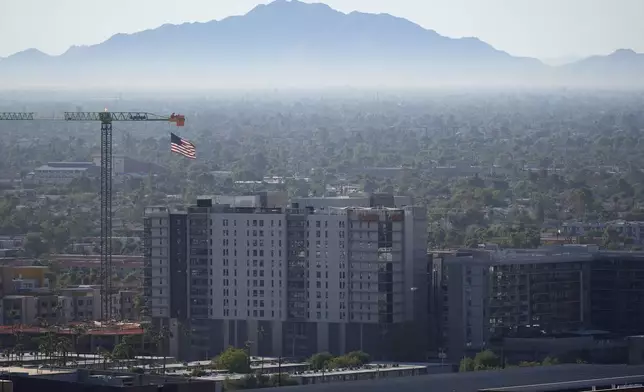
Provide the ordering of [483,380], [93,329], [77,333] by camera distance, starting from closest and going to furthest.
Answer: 1. [483,380]
2. [77,333]
3. [93,329]

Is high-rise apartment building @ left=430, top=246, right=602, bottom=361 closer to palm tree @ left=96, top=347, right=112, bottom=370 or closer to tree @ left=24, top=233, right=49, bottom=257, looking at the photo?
palm tree @ left=96, top=347, right=112, bottom=370

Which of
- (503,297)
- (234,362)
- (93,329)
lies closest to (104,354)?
(234,362)

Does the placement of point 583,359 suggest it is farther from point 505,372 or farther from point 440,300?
point 505,372

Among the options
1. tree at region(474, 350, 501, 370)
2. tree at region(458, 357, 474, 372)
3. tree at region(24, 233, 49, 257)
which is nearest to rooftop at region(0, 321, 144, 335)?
tree at region(458, 357, 474, 372)

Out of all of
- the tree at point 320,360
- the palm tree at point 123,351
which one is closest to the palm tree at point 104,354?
the palm tree at point 123,351

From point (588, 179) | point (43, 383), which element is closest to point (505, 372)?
point (43, 383)

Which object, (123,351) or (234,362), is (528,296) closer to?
(234,362)
